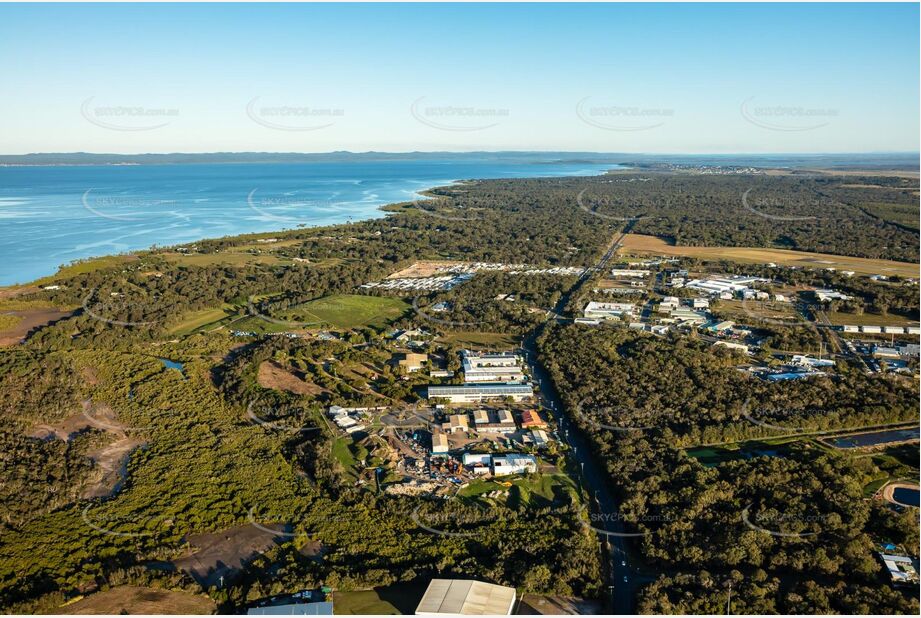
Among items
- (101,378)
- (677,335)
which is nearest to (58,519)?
(101,378)

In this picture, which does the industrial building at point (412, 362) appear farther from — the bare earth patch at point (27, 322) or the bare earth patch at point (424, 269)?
the bare earth patch at point (27, 322)

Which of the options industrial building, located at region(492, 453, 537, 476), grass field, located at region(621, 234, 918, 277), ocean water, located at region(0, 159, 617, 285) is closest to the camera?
industrial building, located at region(492, 453, 537, 476)

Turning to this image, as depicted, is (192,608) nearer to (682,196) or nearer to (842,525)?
(842,525)

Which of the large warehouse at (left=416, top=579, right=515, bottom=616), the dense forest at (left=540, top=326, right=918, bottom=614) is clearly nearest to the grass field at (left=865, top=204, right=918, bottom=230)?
the dense forest at (left=540, top=326, right=918, bottom=614)

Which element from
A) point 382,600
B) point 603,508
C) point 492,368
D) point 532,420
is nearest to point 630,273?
point 492,368

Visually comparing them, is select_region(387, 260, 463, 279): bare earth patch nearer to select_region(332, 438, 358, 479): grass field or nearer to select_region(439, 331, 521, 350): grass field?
select_region(439, 331, 521, 350): grass field

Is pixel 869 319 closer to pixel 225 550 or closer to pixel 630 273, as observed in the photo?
pixel 630 273
